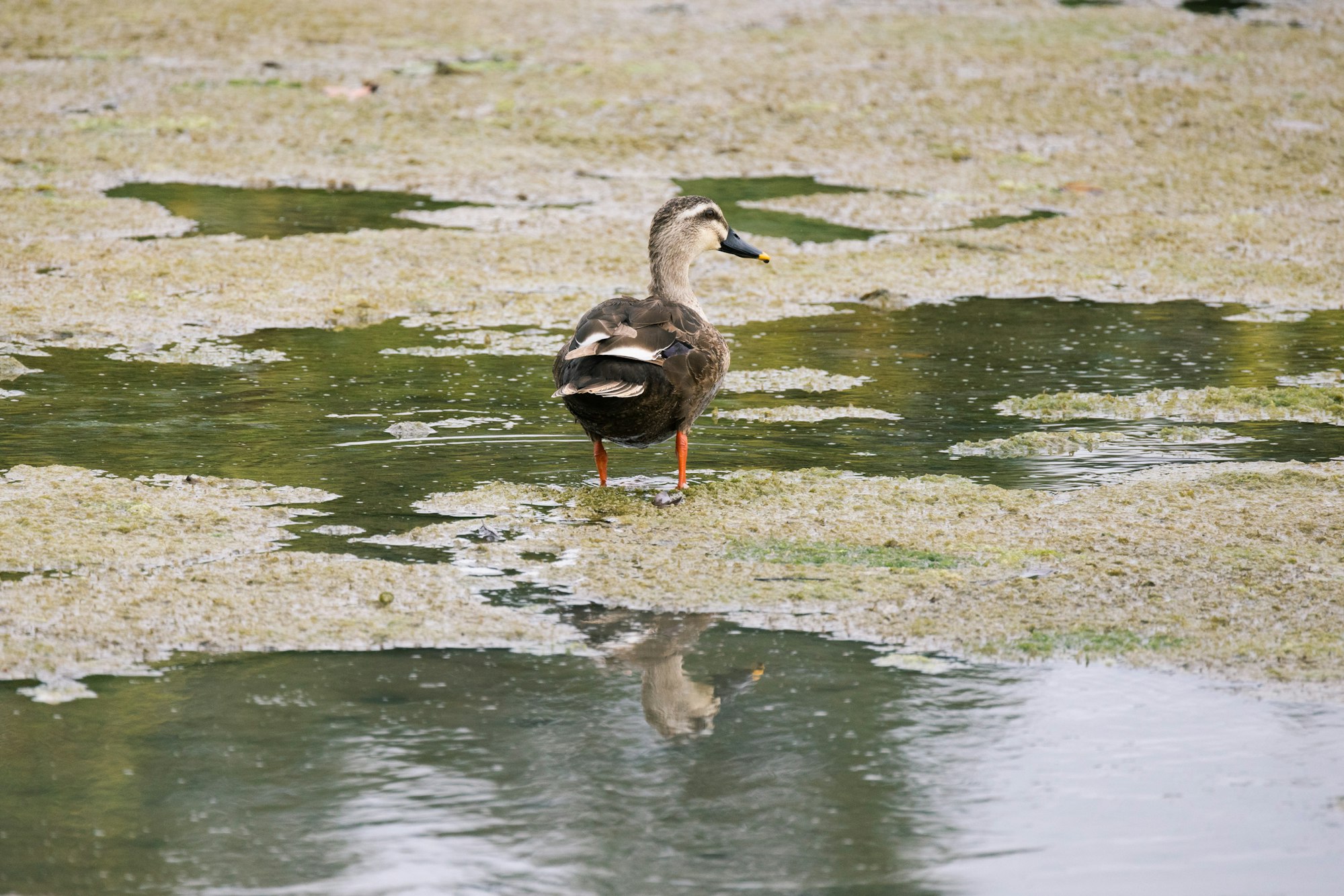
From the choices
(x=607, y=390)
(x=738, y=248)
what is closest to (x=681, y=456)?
(x=607, y=390)

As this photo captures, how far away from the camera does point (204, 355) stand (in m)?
7.59

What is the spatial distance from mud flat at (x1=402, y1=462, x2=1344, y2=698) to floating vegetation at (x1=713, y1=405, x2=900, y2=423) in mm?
859

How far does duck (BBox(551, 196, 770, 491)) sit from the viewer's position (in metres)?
5.62

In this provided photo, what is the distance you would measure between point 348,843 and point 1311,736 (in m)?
2.11

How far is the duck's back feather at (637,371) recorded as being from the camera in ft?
18.4

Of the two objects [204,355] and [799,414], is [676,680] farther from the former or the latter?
[204,355]

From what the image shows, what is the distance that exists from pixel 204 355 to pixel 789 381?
8.68 feet

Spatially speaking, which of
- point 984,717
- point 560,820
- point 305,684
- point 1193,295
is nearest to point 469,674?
point 305,684

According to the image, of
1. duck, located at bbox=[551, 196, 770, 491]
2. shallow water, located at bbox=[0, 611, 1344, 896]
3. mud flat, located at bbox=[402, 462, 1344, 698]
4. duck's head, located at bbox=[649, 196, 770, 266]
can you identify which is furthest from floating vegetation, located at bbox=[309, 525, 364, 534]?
duck's head, located at bbox=[649, 196, 770, 266]

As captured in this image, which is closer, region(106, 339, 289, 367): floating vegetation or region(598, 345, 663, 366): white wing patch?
region(598, 345, 663, 366): white wing patch

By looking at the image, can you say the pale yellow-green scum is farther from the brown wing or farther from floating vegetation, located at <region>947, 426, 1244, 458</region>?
floating vegetation, located at <region>947, 426, 1244, 458</region>

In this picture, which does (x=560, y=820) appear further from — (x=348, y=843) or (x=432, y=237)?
(x=432, y=237)

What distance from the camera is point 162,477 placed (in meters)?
5.69

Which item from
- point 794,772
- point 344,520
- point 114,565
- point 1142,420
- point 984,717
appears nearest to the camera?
point 794,772
